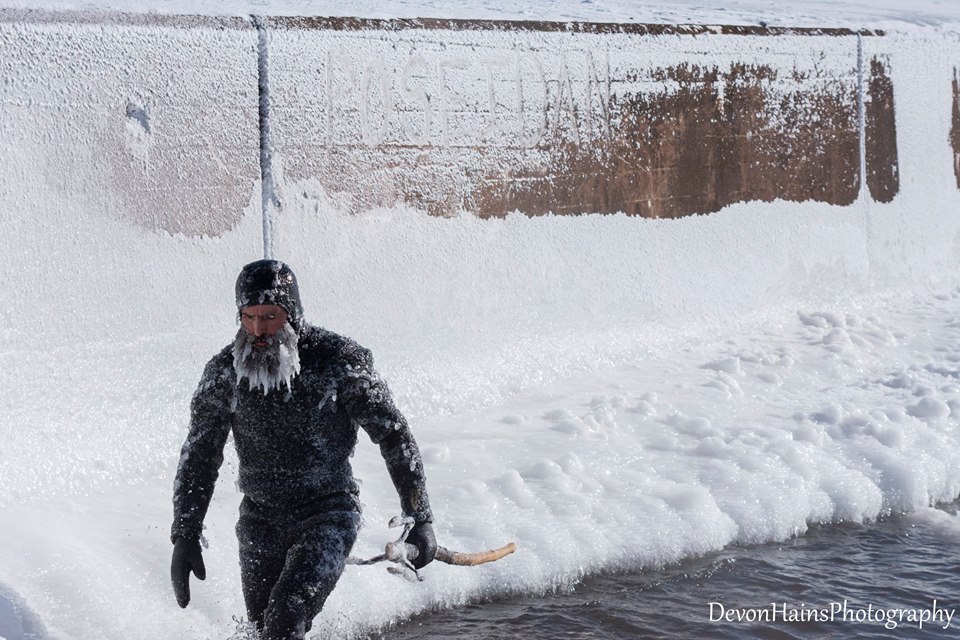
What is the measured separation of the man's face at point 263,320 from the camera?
309cm

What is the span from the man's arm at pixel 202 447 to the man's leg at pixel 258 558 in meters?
0.14

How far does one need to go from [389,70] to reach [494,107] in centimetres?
76

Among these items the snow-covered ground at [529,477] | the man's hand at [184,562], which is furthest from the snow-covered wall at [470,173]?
the man's hand at [184,562]

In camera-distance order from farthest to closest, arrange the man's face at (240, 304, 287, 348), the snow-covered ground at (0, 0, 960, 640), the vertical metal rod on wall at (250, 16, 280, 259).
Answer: the vertical metal rod on wall at (250, 16, 280, 259) → the snow-covered ground at (0, 0, 960, 640) → the man's face at (240, 304, 287, 348)

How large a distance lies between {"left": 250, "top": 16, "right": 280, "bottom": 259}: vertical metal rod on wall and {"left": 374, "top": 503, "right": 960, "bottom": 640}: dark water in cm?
229

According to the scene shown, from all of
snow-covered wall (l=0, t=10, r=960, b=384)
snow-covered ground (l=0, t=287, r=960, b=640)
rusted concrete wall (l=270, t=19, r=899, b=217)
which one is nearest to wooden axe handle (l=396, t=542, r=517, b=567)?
snow-covered ground (l=0, t=287, r=960, b=640)

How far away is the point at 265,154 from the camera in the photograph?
571 centimetres

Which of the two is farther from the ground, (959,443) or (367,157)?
(367,157)

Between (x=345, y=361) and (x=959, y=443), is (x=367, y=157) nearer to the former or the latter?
(x=345, y=361)

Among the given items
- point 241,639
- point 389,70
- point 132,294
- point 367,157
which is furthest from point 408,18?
point 241,639

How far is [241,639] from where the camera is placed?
3.41m

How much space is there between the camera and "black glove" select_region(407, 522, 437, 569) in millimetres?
3121

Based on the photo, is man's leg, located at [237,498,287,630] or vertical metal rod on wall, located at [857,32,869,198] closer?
man's leg, located at [237,498,287,630]

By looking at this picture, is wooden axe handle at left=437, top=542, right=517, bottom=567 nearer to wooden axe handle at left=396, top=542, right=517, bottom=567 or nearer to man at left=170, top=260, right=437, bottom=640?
wooden axe handle at left=396, top=542, right=517, bottom=567
